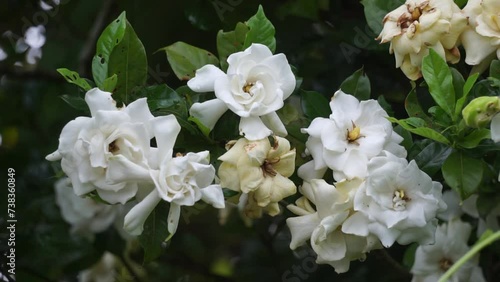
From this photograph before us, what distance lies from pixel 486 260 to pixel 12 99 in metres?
1.48

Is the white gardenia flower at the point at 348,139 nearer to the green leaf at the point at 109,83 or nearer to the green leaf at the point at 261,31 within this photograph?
the green leaf at the point at 261,31

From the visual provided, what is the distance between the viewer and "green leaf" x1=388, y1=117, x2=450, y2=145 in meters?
1.09

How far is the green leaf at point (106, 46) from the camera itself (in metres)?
1.18

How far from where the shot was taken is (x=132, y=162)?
3.43 ft

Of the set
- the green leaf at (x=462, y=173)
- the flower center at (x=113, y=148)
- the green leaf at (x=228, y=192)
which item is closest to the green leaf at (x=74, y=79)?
the flower center at (x=113, y=148)

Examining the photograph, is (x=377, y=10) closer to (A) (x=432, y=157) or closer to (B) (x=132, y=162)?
(A) (x=432, y=157)

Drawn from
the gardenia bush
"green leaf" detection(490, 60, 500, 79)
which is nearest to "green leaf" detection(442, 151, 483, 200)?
the gardenia bush

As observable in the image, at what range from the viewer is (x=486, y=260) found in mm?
1718

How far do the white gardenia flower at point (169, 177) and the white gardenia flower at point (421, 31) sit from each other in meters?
0.31

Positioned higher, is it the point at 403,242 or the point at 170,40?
the point at 403,242

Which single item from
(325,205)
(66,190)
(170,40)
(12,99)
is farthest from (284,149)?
(12,99)

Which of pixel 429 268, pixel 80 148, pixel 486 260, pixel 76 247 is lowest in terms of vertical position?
pixel 76 247

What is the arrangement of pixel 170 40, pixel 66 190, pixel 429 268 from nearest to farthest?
pixel 429 268, pixel 170 40, pixel 66 190

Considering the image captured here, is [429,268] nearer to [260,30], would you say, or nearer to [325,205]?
[325,205]
